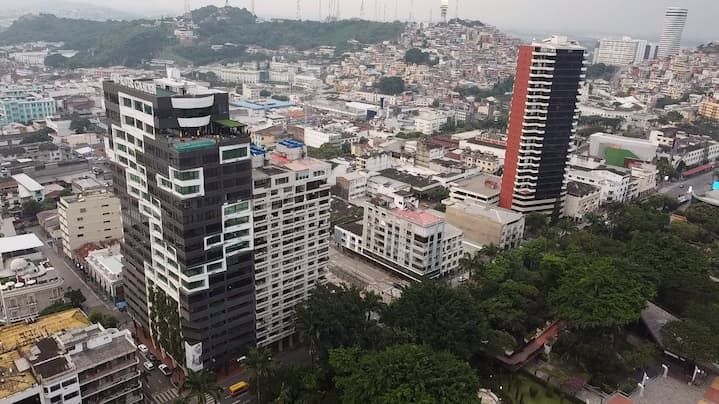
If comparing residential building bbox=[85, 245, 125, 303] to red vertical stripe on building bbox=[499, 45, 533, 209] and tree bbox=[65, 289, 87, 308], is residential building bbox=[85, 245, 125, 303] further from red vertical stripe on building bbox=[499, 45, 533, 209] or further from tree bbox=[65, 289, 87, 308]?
red vertical stripe on building bbox=[499, 45, 533, 209]

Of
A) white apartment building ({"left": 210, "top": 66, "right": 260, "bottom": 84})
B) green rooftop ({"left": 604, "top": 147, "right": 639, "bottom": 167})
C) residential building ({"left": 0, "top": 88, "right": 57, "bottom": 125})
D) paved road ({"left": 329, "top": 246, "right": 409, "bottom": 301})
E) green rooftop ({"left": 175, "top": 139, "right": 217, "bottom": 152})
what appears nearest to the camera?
green rooftop ({"left": 175, "top": 139, "right": 217, "bottom": 152})

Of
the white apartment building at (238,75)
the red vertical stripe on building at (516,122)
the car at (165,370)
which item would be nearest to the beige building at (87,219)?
the car at (165,370)

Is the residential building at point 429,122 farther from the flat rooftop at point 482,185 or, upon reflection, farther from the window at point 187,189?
the window at point 187,189

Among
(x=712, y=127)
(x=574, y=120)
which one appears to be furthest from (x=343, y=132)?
(x=712, y=127)

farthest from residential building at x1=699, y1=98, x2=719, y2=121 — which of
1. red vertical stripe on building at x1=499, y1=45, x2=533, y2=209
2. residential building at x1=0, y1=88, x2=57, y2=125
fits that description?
residential building at x1=0, y1=88, x2=57, y2=125

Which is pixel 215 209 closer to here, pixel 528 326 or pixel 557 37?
pixel 528 326

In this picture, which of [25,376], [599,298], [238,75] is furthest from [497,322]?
[238,75]
